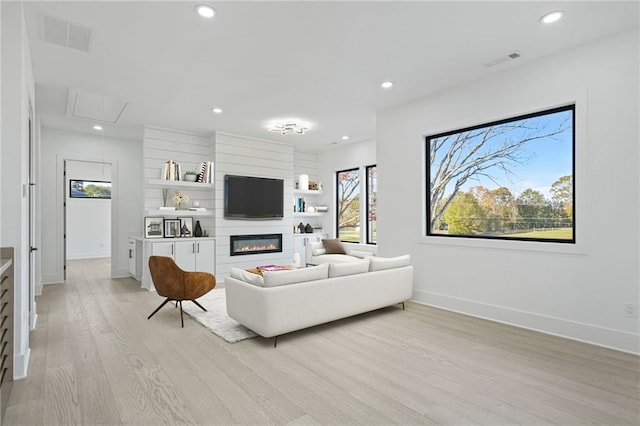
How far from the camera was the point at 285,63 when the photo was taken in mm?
3648

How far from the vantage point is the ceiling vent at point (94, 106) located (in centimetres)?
457

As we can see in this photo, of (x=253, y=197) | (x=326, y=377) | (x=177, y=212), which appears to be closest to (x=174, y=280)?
(x=326, y=377)

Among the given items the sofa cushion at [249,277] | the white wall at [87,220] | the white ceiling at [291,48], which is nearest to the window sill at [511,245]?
the white ceiling at [291,48]

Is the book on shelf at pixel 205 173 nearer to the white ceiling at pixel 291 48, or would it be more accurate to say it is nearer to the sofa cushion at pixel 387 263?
the white ceiling at pixel 291 48

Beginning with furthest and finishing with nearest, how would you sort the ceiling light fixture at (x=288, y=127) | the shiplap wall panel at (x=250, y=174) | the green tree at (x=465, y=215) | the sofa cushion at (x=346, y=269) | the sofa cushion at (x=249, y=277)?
the shiplap wall panel at (x=250, y=174), the ceiling light fixture at (x=288, y=127), the green tree at (x=465, y=215), the sofa cushion at (x=346, y=269), the sofa cushion at (x=249, y=277)

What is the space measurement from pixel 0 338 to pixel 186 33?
105 inches

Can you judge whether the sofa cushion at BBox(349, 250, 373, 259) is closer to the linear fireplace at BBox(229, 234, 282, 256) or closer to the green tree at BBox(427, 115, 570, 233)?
the linear fireplace at BBox(229, 234, 282, 256)

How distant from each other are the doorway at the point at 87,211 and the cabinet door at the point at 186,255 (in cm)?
552

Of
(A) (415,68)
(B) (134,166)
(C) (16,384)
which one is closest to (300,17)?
Result: (A) (415,68)

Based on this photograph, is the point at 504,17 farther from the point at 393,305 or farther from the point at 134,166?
the point at 134,166

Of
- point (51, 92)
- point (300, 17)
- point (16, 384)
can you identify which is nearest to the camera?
point (16, 384)

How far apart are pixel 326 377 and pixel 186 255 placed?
4146 mm

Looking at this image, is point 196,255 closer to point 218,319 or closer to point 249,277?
point 218,319

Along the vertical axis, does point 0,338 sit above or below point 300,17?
below
